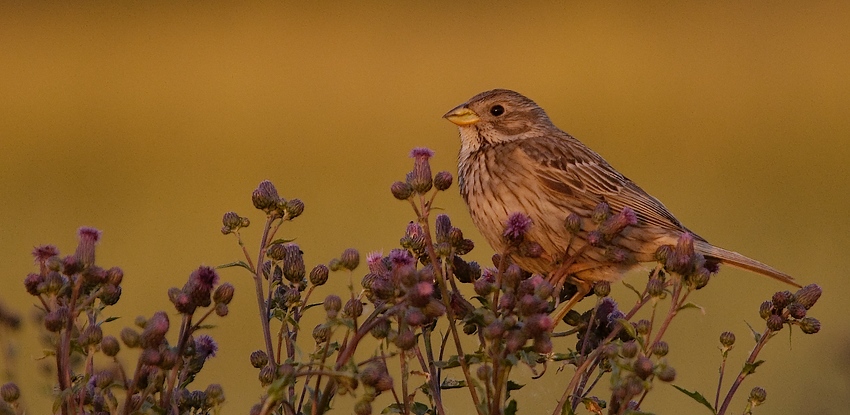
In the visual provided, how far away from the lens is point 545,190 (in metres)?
3.89

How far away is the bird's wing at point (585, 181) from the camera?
3.90 metres

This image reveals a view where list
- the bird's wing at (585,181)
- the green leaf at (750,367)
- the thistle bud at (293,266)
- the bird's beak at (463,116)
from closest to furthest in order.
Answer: the green leaf at (750,367)
the thistle bud at (293,266)
the bird's wing at (585,181)
the bird's beak at (463,116)

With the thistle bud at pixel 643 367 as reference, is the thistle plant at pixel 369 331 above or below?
above

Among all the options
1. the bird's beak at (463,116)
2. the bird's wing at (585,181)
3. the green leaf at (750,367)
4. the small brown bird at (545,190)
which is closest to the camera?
the green leaf at (750,367)

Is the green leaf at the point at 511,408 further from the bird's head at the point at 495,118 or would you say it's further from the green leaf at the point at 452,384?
the bird's head at the point at 495,118

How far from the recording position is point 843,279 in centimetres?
705

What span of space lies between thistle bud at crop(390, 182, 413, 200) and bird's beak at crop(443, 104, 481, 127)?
1797 mm

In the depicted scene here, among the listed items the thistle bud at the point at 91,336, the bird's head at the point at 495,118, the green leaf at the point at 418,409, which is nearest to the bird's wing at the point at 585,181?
the bird's head at the point at 495,118

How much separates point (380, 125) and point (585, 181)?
6.09 metres

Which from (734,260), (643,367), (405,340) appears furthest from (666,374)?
(734,260)

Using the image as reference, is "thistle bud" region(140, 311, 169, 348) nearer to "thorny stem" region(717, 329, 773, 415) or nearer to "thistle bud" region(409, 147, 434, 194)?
"thistle bud" region(409, 147, 434, 194)

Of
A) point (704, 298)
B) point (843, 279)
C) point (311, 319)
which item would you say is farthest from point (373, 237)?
point (843, 279)

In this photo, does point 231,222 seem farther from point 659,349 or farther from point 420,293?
point 659,349

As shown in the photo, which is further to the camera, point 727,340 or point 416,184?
point 727,340
